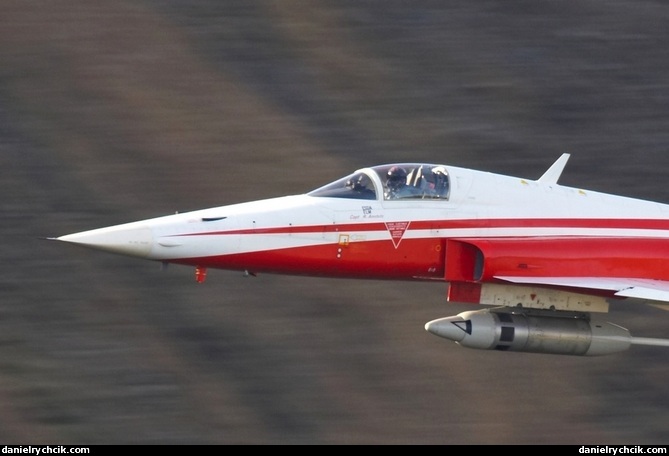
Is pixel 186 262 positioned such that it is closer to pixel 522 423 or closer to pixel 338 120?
pixel 522 423

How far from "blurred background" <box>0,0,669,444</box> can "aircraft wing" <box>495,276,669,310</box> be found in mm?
4132

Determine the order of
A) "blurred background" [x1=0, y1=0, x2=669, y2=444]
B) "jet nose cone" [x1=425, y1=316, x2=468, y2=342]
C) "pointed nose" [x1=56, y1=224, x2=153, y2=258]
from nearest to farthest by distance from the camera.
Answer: "pointed nose" [x1=56, y1=224, x2=153, y2=258], "jet nose cone" [x1=425, y1=316, x2=468, y2=342], "blurred background" [x1=0, y1=0, x2=669, y2=444]

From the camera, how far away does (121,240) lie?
1306 centimetres

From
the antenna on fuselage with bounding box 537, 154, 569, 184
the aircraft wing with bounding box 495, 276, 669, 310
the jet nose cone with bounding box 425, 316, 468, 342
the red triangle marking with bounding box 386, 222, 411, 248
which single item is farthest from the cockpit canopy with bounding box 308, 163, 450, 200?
the jet nose cone with bounding box 425, 316, 468, 342

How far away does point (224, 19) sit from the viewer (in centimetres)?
2366

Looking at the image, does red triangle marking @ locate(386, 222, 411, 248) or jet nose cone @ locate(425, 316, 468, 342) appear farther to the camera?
jet nose cone @ locate(425, 316, 468, 342)

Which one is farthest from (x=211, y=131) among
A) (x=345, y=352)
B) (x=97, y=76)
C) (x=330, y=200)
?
(x=330, y=200)

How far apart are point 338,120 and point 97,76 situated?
468cm

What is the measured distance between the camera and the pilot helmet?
47.3 feet

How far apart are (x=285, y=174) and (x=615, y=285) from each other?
7893mm

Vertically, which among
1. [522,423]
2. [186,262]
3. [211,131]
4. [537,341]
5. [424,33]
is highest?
[424,33]

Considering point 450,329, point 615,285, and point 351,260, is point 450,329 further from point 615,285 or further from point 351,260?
point 615,285

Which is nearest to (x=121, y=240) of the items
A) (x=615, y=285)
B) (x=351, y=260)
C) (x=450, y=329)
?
(x=351, y=260)

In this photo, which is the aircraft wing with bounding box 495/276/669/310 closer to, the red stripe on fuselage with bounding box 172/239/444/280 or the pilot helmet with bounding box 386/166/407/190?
the red stripe on fuselage with bounding box 172/239/444/280
